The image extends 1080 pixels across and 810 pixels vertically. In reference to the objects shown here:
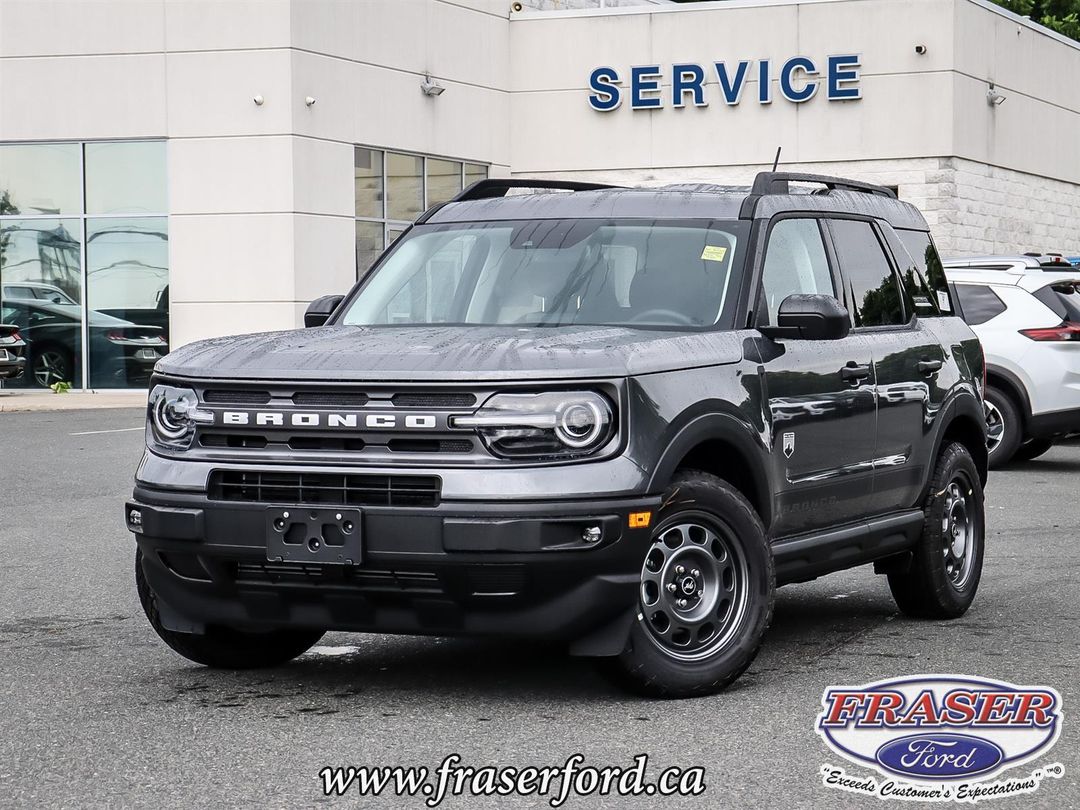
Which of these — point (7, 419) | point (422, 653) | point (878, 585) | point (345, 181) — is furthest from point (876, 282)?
point (345, 181)

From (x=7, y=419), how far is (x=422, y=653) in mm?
17330

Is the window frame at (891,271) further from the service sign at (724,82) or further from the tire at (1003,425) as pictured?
the service sign at (724,82)

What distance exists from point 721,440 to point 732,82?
26.8 m

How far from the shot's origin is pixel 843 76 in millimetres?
31922

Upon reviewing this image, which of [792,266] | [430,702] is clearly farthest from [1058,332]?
[430,702]

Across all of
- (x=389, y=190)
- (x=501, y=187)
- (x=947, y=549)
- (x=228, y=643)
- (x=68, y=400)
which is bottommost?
(x=68, y=400)

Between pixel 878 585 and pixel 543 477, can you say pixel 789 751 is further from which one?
pixel 878 585

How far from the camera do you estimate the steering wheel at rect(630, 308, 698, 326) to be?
22.4 feet

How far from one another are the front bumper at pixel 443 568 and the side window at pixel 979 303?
11099 mm

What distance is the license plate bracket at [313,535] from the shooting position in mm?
5859

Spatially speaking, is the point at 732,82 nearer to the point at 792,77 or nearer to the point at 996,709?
the point at 792,77

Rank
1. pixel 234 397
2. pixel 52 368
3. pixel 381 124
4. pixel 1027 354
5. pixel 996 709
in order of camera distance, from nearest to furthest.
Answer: pixel 996 709, pixel 234 397, pixel 1027 354, pixel 52 368, pixel 381 124

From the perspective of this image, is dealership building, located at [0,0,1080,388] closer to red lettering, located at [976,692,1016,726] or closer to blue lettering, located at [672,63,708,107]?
blue lettering, located at [672,63,708,107]

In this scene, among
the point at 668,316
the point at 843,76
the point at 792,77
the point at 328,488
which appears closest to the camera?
the point at 328,488
